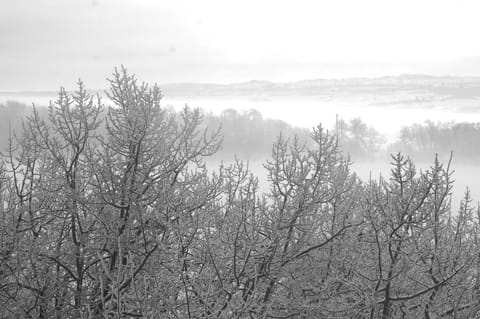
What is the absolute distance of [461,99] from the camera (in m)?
139

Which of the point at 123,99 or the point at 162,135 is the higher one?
the point at 123,99

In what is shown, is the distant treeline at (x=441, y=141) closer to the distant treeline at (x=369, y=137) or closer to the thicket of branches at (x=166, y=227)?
the distant treeline at (x=369, y=137)

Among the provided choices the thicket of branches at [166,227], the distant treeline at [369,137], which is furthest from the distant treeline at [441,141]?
the thicket of branches at [166,227]

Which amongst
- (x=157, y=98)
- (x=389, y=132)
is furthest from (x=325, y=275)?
(x=389, y=132)

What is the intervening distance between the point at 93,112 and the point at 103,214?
1582 mm

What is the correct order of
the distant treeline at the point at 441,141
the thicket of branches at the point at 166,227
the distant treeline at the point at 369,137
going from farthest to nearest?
the distant treeline at the point at 441,141 → the distant treeline at the point at 369,137 → the thicket of branches at the point at 166,227

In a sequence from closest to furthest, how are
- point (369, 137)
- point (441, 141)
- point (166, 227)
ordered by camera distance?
point (166, 227) < point (441, 141) < point (369, 137)

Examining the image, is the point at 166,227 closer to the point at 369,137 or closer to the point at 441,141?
the point at 441,141

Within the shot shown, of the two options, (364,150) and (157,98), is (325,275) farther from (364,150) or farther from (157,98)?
(364,150)

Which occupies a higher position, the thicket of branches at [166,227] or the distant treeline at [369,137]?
the thicket of branches at [166,227]

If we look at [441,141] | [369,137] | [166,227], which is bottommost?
[441,141]

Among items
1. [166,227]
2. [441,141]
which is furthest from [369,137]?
[166,227]

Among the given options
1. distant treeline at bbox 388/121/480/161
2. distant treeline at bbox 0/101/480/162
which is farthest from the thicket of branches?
distant treeline at bbox 388/121/480/161

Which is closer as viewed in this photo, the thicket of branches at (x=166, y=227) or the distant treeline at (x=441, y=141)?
the thicket of branches at (x=166, y=227)
